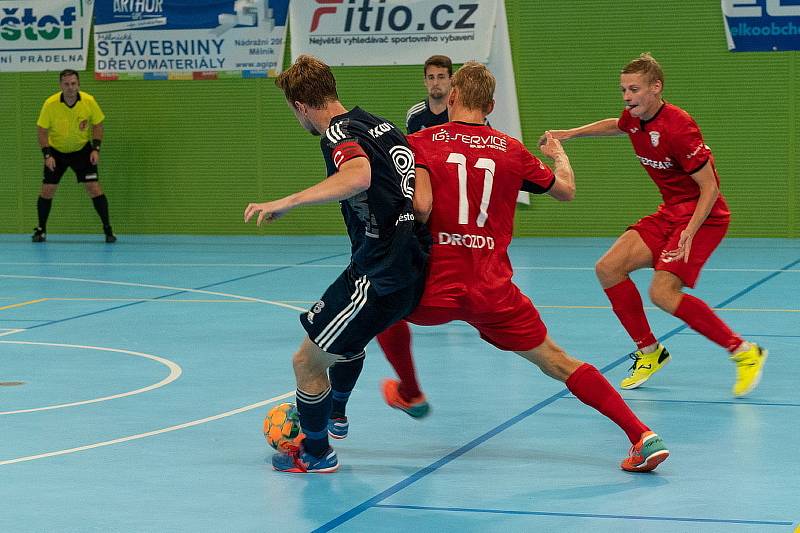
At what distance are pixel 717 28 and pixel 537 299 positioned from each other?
677cm

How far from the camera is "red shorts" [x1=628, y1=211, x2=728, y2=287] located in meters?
7.49

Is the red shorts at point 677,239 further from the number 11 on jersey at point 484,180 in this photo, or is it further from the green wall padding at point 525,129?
the green wall padding at point 525,129

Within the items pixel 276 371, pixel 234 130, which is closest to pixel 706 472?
pixel 276 371

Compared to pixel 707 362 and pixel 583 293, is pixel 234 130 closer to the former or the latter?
pixel 583 293

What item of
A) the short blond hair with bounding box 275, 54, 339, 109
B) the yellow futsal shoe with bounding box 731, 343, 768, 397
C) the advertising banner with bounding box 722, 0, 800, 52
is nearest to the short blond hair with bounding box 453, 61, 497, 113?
the short blond hair with bounding box 275, 54, 339, 109

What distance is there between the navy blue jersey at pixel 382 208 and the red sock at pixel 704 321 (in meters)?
2.53

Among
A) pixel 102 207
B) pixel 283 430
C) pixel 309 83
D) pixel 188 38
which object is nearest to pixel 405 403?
pixel 283 430

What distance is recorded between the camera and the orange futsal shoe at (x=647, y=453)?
5430 millimetres

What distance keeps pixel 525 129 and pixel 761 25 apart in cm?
332

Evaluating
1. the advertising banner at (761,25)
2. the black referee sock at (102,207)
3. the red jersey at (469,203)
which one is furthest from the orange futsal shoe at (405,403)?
the black referee sock at (102,207)

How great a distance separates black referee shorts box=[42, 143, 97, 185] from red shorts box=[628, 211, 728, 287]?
1155cm

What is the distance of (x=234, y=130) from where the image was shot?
734 inches

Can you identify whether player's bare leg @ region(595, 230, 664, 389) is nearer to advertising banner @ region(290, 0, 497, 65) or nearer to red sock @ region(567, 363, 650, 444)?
red sock @ region(567, 363, 650, 444)

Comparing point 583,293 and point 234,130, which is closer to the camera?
point 583,293
